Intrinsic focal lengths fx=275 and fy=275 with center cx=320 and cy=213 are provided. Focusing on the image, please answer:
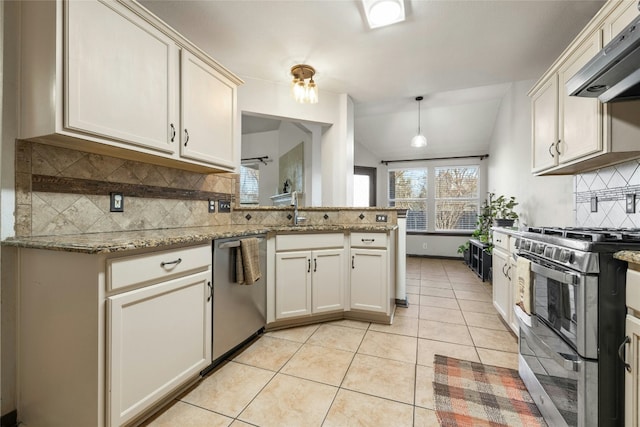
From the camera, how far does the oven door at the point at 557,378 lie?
1.06m

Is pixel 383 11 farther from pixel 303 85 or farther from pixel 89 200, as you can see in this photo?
pixel 89 200

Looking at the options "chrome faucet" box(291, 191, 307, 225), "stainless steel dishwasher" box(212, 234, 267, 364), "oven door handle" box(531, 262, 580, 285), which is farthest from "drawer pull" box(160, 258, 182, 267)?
"oven door handle" box(531, 262, 580, 285)

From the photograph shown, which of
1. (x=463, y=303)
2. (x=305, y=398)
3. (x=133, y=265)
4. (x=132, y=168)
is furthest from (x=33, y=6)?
(x=463, y=303)

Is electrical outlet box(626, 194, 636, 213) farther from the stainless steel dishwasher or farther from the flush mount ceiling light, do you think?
the stainless steel dishwasher

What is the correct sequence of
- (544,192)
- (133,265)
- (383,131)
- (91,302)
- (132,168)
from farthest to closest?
(383,131)
(544,192)
(132,168)
(133,265)
(91,302)

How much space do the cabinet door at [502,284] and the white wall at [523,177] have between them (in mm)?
609

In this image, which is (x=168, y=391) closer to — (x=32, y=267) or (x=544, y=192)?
(x=32, y=267)

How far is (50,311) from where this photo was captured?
1201 millimetres

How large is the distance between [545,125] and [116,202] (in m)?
3.06

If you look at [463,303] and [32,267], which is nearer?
[32,267]

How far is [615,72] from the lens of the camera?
121 cm

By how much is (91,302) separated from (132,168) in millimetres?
1034

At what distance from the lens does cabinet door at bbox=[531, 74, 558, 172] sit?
1964 mm

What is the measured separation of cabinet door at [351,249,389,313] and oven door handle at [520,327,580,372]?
1051mm
